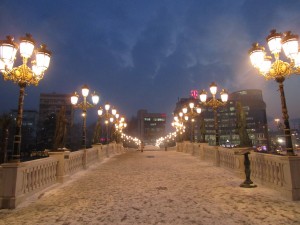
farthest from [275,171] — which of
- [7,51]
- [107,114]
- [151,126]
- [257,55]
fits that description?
[151,126]

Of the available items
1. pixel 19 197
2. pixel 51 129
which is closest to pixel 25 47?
pixel 19 197

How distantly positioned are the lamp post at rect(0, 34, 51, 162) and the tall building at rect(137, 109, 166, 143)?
17740cm

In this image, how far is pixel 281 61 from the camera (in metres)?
8.38

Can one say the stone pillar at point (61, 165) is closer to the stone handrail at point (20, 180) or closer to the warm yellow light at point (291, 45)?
the stone handrail at point (20, 180)

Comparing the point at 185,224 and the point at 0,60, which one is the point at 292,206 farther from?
the point at 0,60

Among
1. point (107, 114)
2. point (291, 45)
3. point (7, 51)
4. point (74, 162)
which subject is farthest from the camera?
point (107, 114)

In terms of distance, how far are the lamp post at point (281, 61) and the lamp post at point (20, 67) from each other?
8.31m

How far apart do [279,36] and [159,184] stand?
7681mm

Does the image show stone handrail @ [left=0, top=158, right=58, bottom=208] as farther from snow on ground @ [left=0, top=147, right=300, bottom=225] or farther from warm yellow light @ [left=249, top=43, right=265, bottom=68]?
warm yellow light @ [left=249, top=43, right=265, bottom=68]

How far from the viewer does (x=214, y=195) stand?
8.28m

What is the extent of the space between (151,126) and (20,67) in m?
186

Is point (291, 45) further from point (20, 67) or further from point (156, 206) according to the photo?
point (20, 67)

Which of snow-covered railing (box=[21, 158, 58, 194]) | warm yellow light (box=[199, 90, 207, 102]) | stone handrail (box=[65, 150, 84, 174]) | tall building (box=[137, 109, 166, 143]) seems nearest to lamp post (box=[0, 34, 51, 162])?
snow-covered railing (box=[21, 158, 58, 194])

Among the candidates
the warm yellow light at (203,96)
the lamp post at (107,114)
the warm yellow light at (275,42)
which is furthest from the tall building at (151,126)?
the warm yellow light at (275,42)
